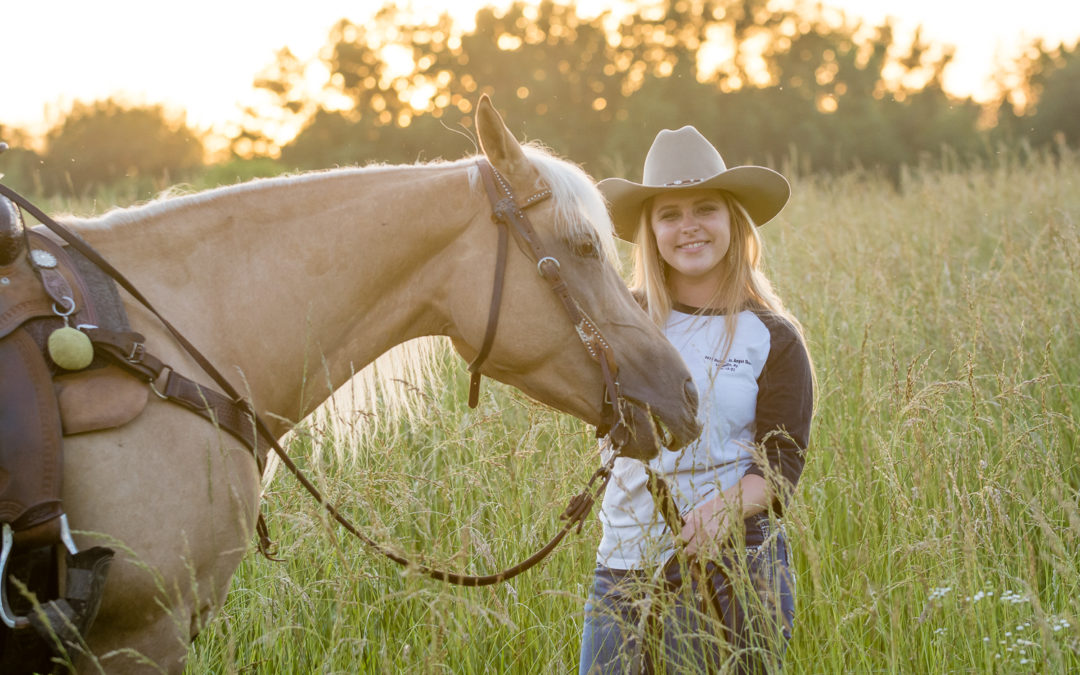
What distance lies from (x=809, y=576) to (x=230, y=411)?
7.04 ft

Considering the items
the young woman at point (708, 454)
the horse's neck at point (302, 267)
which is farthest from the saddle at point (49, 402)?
the young woman at point (708, 454)

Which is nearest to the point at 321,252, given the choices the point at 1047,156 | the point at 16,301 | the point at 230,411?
the point at 230,411

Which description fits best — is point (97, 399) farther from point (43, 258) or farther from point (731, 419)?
point (731, 419)

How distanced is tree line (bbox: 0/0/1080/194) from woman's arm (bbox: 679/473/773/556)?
24.0 m

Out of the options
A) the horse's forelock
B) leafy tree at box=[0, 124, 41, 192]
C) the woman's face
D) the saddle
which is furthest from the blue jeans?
leafy tree at box=[0, 124, 41, 192]

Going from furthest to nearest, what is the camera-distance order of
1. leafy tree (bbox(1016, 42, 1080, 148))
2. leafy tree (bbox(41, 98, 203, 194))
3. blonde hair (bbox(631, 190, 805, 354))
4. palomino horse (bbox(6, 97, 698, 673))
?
1. leafy tree (bbox(1016, 42, 1080, 148))
2. leafy tree (bbox(41, 98, 203, 194))
3. blonde hair (bbox(631, 190, 805, 354))
4. palomino horse (bbox(6, 97, 698, 673))

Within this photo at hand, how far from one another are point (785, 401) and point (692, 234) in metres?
0.65

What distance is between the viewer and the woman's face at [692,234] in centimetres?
257

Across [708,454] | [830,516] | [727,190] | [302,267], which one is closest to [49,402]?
[302,267]

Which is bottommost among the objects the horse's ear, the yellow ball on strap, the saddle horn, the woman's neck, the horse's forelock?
the woman's neck

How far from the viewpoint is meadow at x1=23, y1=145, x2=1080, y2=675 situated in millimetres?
2156

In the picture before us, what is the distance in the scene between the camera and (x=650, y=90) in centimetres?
3209

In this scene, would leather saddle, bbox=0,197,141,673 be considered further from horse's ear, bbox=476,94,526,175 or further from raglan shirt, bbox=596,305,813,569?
raglan shirt, bbox=596,305,813,569

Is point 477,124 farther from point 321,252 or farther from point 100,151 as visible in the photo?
point 100,151
